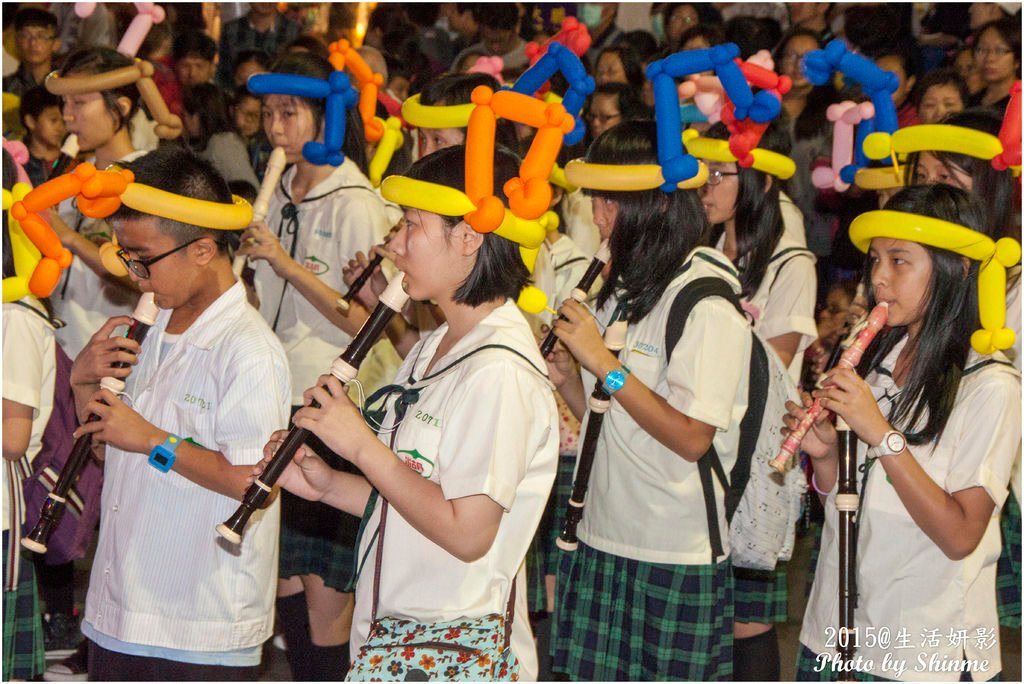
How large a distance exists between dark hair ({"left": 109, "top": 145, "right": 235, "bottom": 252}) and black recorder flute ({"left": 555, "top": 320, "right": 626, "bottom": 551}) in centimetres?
107

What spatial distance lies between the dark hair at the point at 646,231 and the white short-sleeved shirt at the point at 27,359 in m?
1.54

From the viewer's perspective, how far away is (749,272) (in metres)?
4.34

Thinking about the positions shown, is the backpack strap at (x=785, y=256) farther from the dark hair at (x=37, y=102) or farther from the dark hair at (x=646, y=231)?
the dark hair at (x=37, y=102)

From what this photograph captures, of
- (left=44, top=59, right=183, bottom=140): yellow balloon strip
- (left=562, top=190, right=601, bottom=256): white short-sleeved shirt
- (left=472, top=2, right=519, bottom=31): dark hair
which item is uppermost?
(left=472, top=2, right=519, bottom=31): dark hair

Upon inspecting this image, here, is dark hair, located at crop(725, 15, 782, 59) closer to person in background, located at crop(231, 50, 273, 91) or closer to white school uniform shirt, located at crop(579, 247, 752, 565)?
person in background, located at crop(231, 50, 273, 91)

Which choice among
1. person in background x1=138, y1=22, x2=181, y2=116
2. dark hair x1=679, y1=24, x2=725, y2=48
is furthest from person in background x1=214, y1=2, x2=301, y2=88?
dark hair x1=679, y1=24, x2=725, y2=48

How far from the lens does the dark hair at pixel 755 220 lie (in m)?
4.23

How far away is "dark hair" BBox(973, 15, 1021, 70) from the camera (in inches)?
241

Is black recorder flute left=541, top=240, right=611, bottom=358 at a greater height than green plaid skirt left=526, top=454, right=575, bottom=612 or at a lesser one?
greater

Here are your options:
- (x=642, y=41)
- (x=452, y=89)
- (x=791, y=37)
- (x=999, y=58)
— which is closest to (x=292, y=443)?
(x=452, y=89)

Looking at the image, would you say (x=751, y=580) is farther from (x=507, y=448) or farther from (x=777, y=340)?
(x=507, y=448)

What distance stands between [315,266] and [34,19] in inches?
168

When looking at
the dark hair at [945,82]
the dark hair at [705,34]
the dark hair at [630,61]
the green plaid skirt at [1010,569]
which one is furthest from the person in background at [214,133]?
the green plaid skirt at [1010,569]

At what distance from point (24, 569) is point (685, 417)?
6.15 ft
